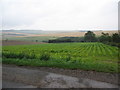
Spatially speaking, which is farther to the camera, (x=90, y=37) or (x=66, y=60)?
(x=90, y=37)

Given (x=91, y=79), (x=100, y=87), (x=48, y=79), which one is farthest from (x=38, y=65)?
(x=100, y=87)

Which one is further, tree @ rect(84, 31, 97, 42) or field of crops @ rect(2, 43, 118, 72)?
tree @ rect(84, 31, 97, 42)

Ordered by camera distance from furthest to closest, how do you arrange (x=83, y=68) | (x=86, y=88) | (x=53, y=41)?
1. (x=53, y=41)
2. (x=83, y=68)
3. (x=86, y=88)

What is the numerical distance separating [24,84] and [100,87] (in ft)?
9.77

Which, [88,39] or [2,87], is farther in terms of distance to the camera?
[88,39]

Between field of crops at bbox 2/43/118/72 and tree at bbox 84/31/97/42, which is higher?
tree at bbox 84/31/97/42

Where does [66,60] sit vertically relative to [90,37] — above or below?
below

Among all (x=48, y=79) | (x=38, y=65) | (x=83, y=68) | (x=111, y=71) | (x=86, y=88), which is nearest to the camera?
(x=86, y=88)

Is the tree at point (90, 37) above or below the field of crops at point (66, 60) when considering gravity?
above

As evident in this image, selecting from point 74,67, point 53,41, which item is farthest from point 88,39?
point 74,67

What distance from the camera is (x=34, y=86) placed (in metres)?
4.00

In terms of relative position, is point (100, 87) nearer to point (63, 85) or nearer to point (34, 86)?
point (63, 85)

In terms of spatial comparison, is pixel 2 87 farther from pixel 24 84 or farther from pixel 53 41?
pixel 53 41

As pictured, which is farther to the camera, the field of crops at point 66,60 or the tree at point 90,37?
the tree at point 90,37
